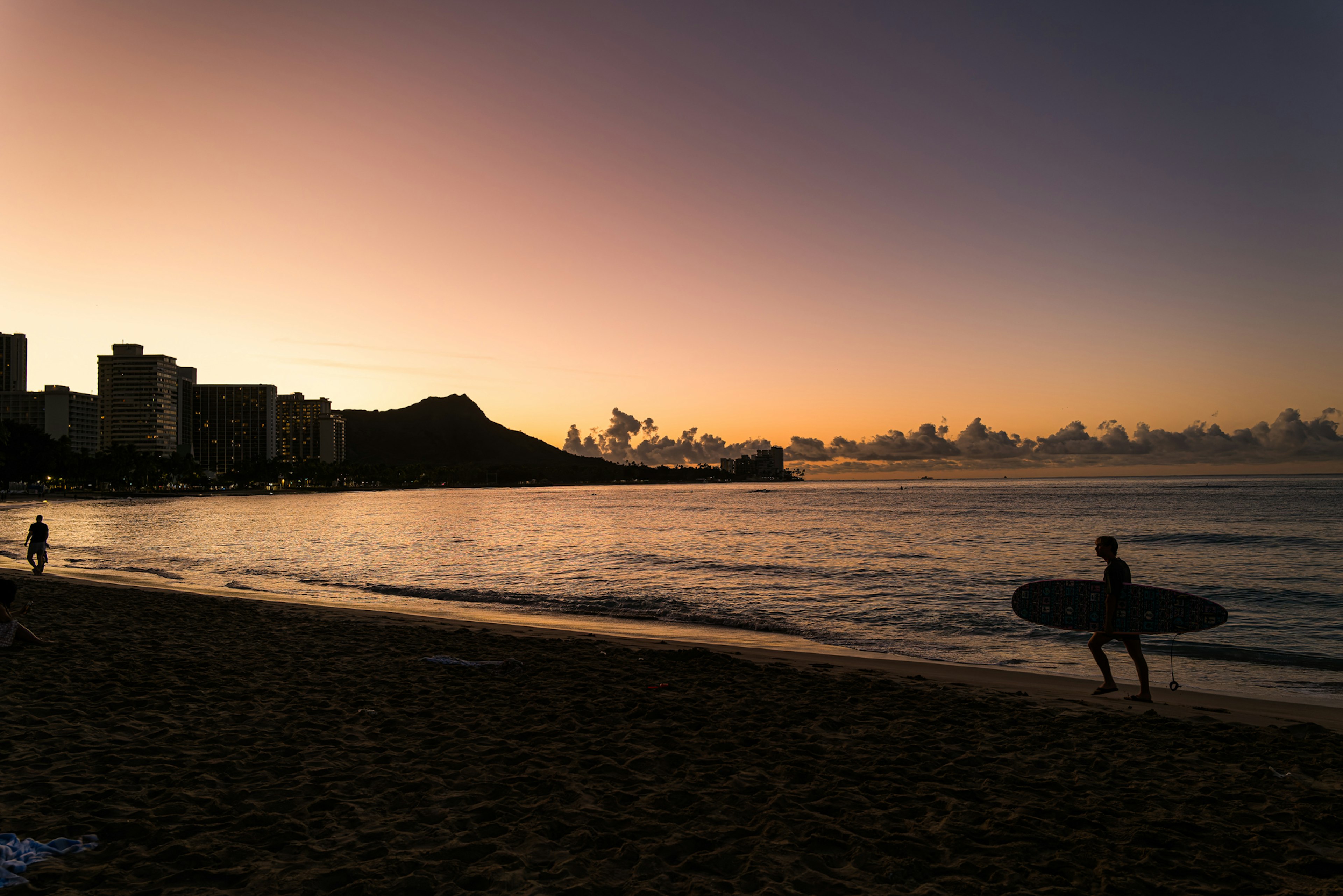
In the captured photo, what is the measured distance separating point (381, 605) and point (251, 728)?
45.1 feet

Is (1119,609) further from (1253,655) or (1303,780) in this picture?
(1253,655)

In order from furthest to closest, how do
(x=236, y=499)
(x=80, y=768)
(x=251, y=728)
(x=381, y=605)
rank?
1. (x=236, y=499)
2. (x=381, y=605)
3. (x=251, y=728)
4. (x=80, y=768)

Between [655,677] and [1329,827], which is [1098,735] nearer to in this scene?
[1329,827]

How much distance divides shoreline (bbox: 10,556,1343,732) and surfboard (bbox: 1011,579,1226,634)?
998 millimetres

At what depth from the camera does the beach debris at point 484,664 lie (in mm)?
11508

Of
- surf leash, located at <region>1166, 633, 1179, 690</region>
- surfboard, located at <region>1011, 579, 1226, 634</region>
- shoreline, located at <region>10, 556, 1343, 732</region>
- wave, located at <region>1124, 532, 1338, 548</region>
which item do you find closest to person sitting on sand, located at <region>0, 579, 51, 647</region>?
shoreline, located at <region>10, 556, 1343, 732</region>

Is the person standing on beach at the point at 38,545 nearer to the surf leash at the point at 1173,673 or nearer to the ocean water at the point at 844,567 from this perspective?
the ocean water at the point at 844,567

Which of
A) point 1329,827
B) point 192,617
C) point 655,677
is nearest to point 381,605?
point 192,617

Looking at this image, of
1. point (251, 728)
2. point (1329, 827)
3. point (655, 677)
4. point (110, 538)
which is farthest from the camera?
point (110, 538)

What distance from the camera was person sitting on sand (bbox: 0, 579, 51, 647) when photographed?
1112 cm

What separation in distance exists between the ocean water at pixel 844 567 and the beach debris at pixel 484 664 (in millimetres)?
8269

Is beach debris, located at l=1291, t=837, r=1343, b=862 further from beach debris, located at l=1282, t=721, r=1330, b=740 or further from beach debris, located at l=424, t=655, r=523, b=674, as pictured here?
beach debris, located at l=424, t=655, r=523, b=674

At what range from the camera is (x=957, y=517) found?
233 ft

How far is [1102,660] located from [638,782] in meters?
7.92
